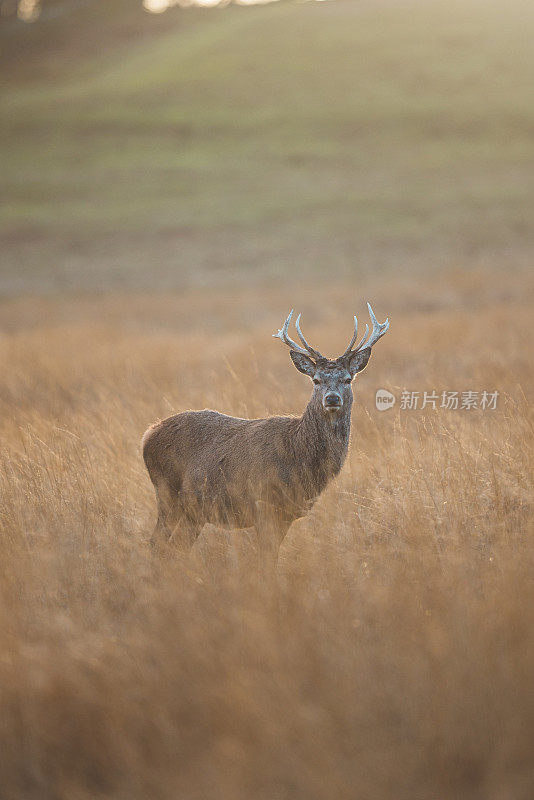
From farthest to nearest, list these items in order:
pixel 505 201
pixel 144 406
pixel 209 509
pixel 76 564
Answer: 1. pixel 505 201
2. pixel 144 406
3. pixel 209 509
4. pixel 76 564

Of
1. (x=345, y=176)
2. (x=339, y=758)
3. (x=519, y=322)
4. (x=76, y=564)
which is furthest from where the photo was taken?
(x=345, y=176)

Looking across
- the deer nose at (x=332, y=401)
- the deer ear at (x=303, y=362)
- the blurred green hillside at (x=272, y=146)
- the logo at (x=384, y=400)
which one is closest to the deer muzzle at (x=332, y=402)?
the deer nose at (x=332, y=401)

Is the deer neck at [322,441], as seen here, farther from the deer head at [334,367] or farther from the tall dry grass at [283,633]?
the tall dry grass at [283,633]

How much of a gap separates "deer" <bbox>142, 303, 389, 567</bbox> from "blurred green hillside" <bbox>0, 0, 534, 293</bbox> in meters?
20.9

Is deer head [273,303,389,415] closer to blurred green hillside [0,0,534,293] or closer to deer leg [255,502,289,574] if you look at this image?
deer leg [255,502,289,574]

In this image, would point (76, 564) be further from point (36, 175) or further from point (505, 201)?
point (36, 175)

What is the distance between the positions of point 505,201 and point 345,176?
424 inches

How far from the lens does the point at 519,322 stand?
14125 mm

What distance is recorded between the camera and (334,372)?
17.8ft

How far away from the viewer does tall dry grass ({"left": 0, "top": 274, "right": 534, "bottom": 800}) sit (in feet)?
9.52

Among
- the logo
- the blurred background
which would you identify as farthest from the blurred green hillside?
the logo

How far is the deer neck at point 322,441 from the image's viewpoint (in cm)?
536

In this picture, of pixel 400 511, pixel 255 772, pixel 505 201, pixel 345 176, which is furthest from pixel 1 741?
pixel 345 176

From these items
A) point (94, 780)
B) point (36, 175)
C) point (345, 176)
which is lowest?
point (94, 780)
